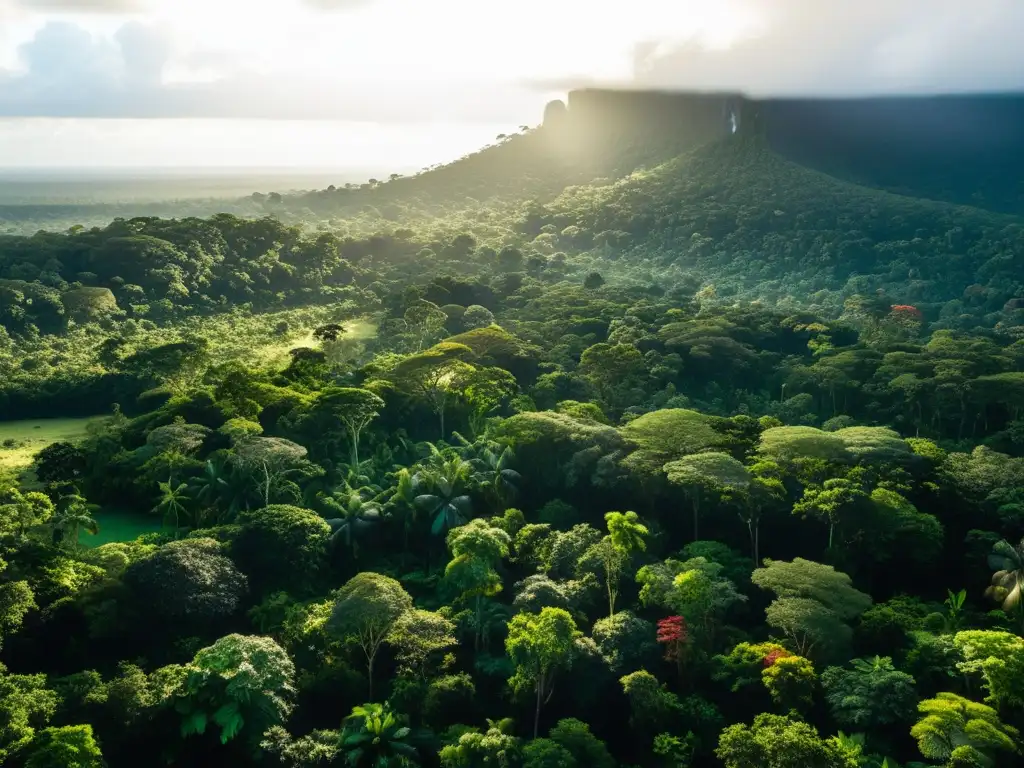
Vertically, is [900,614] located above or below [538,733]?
above

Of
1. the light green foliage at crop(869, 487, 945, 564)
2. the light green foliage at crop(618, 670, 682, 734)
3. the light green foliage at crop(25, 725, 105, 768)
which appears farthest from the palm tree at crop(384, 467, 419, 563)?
the light green foliage at crop(869, 487, 945, 564)

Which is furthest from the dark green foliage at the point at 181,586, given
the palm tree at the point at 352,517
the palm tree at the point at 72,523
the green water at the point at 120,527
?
the green water at the point at 120,527

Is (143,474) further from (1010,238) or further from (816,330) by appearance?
(1010,238)

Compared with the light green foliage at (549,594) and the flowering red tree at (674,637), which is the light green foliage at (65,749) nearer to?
the light green foliage at (549,594)

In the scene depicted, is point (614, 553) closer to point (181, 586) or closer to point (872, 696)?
point (872, 696)


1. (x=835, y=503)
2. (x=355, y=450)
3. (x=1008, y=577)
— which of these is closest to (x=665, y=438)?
(x=835, y=503)

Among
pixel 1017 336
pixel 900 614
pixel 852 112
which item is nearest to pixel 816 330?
pixel 1017 336

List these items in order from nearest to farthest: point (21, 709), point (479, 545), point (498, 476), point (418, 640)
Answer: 1. point (21, 709)
2. point (418, 640)
3. point (479, 545)
4. point (498, 476)
